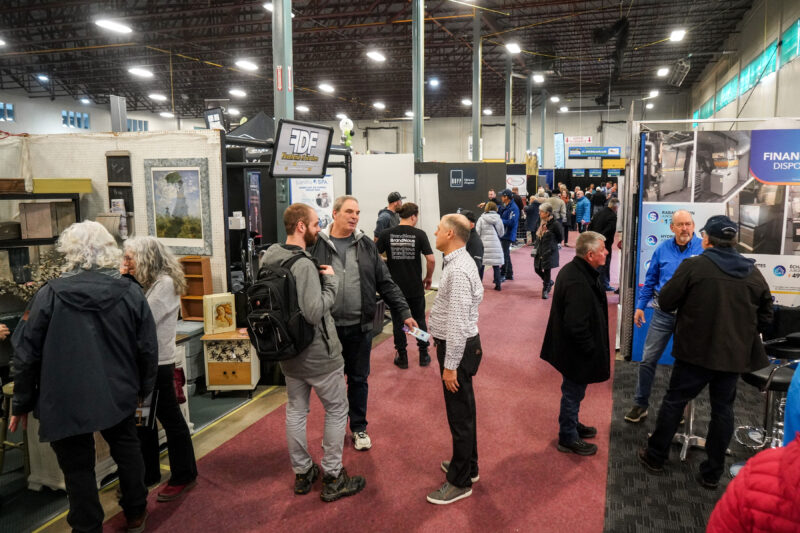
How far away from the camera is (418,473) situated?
3129 mm

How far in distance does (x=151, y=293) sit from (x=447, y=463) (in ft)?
6.22

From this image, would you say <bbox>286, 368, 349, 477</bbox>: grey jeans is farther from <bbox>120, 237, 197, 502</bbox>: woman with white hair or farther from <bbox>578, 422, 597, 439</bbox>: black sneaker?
<bbox>578, 422, 597, 439</bbox>: black sneaker

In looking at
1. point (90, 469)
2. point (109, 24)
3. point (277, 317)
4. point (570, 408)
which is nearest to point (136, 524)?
point (90, 469)

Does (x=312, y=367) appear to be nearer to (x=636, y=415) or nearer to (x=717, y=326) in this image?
(x=717, y=326)

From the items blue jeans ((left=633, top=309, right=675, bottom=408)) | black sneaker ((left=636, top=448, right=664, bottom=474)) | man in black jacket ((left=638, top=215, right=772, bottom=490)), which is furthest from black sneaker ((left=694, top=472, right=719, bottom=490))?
blue jeans ((left=633, top=309, right=675, bottom=408))

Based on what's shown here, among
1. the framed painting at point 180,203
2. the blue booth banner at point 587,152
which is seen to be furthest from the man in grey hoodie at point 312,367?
the blue booth banner at point 587,152

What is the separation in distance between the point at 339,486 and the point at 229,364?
5.76 ft

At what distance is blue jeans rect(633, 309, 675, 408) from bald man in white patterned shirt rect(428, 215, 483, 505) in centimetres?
A: 159

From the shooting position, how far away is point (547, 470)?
318 cm

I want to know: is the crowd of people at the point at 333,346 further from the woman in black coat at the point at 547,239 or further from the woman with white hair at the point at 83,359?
the woman in black coat at the point at 547,239

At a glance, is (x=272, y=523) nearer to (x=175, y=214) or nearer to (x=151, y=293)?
(x=151, y=293)

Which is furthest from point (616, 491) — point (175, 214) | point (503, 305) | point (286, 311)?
point (503, 305)

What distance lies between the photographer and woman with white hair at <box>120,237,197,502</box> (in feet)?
9.11

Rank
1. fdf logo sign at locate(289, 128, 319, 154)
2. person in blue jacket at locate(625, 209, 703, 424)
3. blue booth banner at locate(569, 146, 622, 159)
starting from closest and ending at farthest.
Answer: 1. person in blue jacket at locate(625, 209, 703, 424)
2. fdf logo sign at locate(289, 128, 319, 154)
3. blue booth banner at locate(569, 146, 622, 159)
